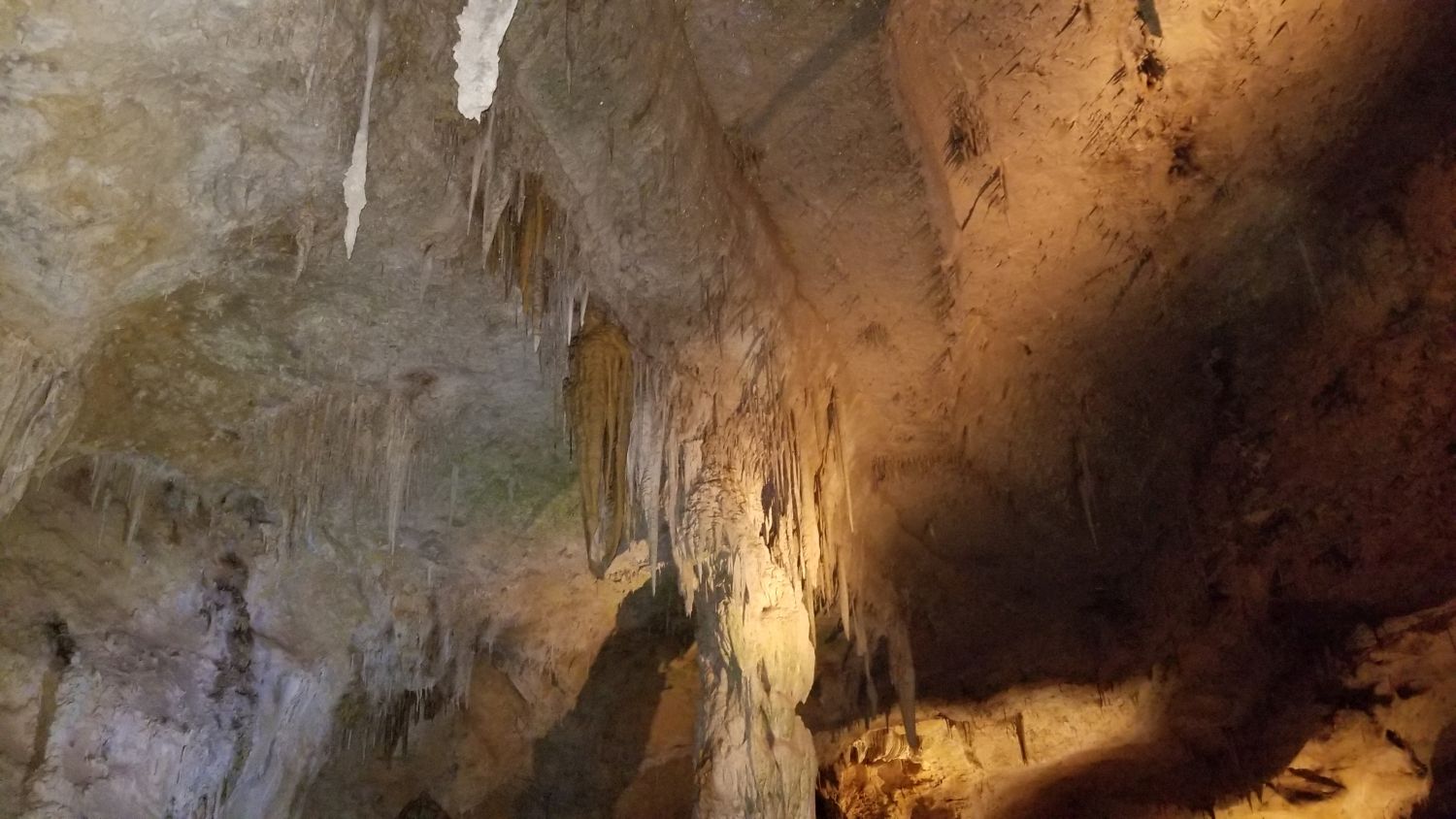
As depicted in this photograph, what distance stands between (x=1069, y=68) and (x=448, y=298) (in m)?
3.32

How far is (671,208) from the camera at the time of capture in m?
4.85

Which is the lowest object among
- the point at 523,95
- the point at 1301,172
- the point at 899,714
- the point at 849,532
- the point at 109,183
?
the point at 899,714

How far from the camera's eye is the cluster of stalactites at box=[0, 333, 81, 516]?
13.9ft

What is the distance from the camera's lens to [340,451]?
19.9 ft

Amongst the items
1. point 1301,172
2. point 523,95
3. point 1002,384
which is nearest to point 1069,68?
point 1301,172

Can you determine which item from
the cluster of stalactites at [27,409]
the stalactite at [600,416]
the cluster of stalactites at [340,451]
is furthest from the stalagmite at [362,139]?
the cluster of stalactites at [340,451]

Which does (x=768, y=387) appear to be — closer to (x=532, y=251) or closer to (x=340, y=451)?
(x=532, y=251)

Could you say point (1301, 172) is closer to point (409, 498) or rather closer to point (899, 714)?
point (899, 714)

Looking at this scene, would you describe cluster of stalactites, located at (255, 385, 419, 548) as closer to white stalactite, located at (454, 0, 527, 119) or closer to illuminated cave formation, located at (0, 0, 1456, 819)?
illuminated cave formation, located at (0, 0, 1456, 819)

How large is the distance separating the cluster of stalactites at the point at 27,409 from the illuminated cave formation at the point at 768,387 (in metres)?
0.03

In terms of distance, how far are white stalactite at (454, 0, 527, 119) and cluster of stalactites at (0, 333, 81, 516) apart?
2.42 metres

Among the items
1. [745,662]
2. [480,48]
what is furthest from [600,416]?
[480,48]

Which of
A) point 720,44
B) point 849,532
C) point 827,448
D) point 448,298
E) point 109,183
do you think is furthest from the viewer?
point 849,532

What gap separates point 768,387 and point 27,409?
3.43 metres
